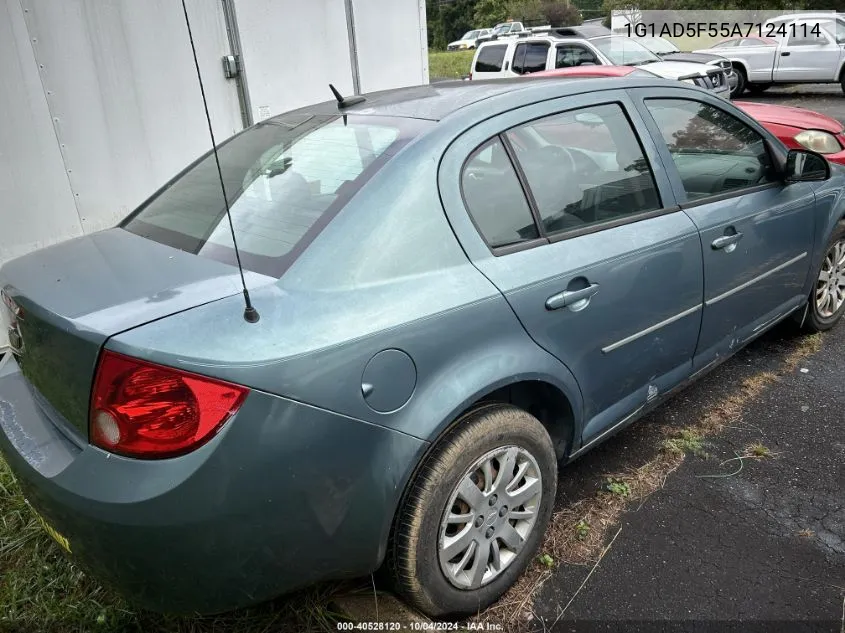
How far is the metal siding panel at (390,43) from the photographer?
559 cm

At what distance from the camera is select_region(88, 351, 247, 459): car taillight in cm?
155

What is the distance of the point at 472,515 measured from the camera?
2045mm

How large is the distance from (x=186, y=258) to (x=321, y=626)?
120 centimetres

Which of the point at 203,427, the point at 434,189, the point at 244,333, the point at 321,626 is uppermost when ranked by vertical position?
the point at 434,189

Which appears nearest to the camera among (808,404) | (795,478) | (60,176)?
(795,478)

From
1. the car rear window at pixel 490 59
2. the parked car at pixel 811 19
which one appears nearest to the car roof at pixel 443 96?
the car rear window at pixel 490 59

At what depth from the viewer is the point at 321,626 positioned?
6.73 feet

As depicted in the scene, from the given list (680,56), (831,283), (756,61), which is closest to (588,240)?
(831,283)

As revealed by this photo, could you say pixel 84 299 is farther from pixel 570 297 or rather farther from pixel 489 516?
pixel 570 297

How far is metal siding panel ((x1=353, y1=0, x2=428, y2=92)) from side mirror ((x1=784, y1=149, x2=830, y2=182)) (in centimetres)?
358

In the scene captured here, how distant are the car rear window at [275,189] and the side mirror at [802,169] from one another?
6.76ft

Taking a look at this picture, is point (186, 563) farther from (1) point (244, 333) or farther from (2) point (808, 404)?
(2) point (808, 404)

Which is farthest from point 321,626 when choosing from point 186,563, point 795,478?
point 795,478

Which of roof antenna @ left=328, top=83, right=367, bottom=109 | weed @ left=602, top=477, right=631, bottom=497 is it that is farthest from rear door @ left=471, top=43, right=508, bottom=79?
weed @ left=602, top=477, right=631, bottom=497
